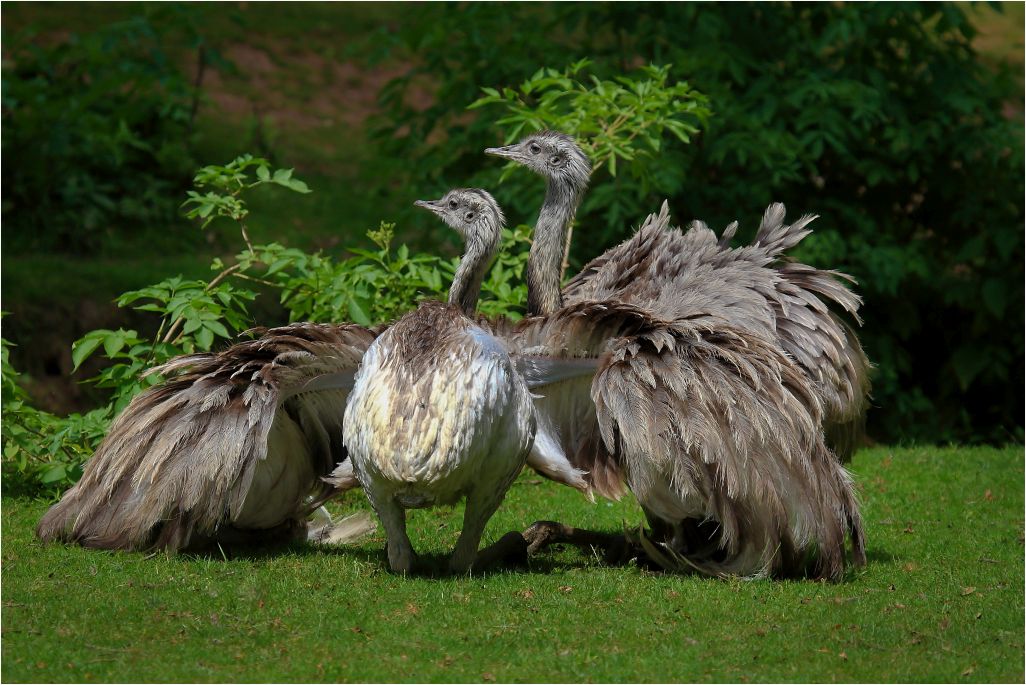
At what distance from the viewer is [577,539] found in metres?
7.37

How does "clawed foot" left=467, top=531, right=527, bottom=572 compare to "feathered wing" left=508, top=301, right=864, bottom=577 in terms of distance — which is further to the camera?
"clawed foot" left=467, top=531, right=527, bottom=572

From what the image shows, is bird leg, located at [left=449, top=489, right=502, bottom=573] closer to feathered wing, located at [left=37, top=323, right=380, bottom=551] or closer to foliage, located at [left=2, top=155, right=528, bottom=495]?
feathered wing, located at [left=37, top=323, right=380, bottom=551]

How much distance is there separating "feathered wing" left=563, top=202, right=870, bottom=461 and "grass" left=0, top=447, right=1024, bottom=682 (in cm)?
91

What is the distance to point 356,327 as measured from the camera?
6824 millimetres

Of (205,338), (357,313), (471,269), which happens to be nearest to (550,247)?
(357,313)

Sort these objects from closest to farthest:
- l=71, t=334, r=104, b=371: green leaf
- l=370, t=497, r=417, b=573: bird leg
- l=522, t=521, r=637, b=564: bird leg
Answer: l=370, t=497, r=417, b=573: bird leg < l=522, t=521, r=637, b=564: bird leg < l=71, t=334, r=104, b=371: green leaf

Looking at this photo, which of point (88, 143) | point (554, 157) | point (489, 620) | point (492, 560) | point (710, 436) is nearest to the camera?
point (489, 620)

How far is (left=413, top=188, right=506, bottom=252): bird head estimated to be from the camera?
22.6 feet

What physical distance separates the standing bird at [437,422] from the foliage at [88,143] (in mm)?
5894

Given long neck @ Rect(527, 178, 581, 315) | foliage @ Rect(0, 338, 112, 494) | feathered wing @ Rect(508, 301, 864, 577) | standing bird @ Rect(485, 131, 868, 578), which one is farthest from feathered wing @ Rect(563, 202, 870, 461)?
foliage @ Rect(0, 338, 112, 494)

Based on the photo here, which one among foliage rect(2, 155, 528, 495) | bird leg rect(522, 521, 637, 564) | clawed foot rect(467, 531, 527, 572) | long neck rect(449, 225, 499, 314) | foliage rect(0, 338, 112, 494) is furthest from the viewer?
foliage rect(0, 338, 112, 494)

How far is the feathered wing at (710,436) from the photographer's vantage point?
251 inches

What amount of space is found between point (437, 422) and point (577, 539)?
5.51 feet

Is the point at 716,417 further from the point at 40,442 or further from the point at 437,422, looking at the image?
the point at 40,442
